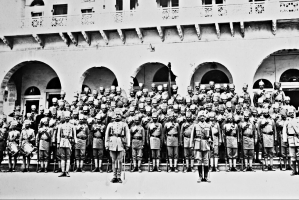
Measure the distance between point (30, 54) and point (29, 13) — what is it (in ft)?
8.13

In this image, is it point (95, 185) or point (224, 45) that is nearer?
point (95, 185)

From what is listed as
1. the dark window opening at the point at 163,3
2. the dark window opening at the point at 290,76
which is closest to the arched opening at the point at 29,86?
the dark window opening at the point at 163,3

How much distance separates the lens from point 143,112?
14242mm

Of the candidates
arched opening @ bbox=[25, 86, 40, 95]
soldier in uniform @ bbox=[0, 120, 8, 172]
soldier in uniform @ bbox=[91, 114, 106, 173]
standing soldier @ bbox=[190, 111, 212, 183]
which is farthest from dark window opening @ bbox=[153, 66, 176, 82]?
standing soldier @ bbox=[190, 111, 212, 183]

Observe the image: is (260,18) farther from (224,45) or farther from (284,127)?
(284,127)

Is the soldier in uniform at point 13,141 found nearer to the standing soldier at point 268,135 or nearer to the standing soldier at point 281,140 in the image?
the standing soldier at point 268,135

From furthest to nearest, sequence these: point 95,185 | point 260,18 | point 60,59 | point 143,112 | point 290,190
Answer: point 60,59 → point 260,18 → point 143,112 → point 95,185 → point 290,190

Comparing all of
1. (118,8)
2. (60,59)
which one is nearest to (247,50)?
(118,8)

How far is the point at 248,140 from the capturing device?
1284 centimetres

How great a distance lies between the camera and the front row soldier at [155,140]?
13.1 m

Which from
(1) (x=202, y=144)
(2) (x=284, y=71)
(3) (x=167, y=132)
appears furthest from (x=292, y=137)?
(2) (x=284, y=71)

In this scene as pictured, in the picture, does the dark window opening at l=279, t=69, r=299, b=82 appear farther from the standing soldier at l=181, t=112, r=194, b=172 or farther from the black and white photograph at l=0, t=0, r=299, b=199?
the standing soldier at l=181, t=112, r=194, b=172

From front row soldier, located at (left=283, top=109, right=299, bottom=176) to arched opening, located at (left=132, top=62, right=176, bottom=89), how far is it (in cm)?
1003

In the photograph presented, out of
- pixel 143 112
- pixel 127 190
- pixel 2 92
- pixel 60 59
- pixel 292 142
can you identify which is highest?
pixel 60 59
